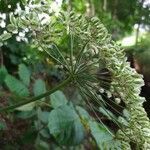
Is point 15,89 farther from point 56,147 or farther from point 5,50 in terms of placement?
point 5,50

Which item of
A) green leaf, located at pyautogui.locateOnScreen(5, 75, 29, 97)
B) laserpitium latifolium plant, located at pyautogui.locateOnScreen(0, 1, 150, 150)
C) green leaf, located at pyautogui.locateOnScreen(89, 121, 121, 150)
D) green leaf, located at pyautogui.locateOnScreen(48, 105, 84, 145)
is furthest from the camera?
green leaf, located at pyautogui.locateOnScreen(5, 75, 29, 97)

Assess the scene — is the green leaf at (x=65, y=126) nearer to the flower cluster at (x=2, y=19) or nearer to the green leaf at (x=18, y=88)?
the green leaf at (x=18, y=88)

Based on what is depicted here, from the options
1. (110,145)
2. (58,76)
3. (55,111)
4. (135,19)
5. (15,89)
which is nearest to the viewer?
(110,145)

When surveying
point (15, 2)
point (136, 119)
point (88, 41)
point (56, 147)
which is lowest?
point (56, 147)

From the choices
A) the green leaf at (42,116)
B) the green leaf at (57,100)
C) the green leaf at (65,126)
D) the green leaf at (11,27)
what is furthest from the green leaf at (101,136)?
the green leaf at (11,27)

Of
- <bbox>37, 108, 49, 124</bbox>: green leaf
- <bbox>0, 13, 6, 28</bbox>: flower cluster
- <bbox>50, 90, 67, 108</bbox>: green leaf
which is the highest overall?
<bbox>0, 13, 6, 28</bbox>: flower cluster

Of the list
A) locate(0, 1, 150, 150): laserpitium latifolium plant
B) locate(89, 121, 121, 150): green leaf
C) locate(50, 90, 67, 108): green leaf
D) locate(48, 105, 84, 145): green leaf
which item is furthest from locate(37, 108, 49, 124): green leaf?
locate(0, 1, 150, 150): laserpitium latifolium plant

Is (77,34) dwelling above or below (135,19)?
below

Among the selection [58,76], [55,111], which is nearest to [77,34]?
[55,111]

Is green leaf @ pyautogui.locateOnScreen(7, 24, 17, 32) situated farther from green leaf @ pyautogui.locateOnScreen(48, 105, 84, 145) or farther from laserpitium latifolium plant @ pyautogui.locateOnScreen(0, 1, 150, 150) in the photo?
green leaf @ pyautogui.locateOnScreen(48, 105, 84, 145)
